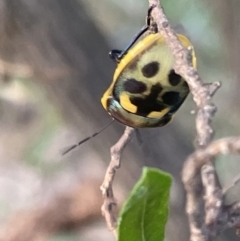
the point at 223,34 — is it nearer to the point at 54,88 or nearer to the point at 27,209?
the point at 54,88

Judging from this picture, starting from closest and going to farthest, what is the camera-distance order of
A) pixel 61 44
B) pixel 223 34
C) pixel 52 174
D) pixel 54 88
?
pixel 61 44, pixel 54 88, pixel 223 34, pixel 52 174

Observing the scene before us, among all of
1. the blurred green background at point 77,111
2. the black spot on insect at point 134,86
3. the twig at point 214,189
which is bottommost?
the twig at point 214,189

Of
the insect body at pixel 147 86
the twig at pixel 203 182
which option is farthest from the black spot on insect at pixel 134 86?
the twig at pixel 203 182

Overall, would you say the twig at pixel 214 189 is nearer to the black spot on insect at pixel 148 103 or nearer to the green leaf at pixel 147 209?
the green leaf at pixel 147 209

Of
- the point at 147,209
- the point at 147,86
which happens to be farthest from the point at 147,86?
the point at 147,209

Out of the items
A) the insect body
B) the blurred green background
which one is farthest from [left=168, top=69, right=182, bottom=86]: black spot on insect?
the blurred green background

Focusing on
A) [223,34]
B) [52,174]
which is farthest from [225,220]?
[52,174]

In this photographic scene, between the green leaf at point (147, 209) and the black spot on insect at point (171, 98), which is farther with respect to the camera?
the black spot on insect at point (171, 98)
